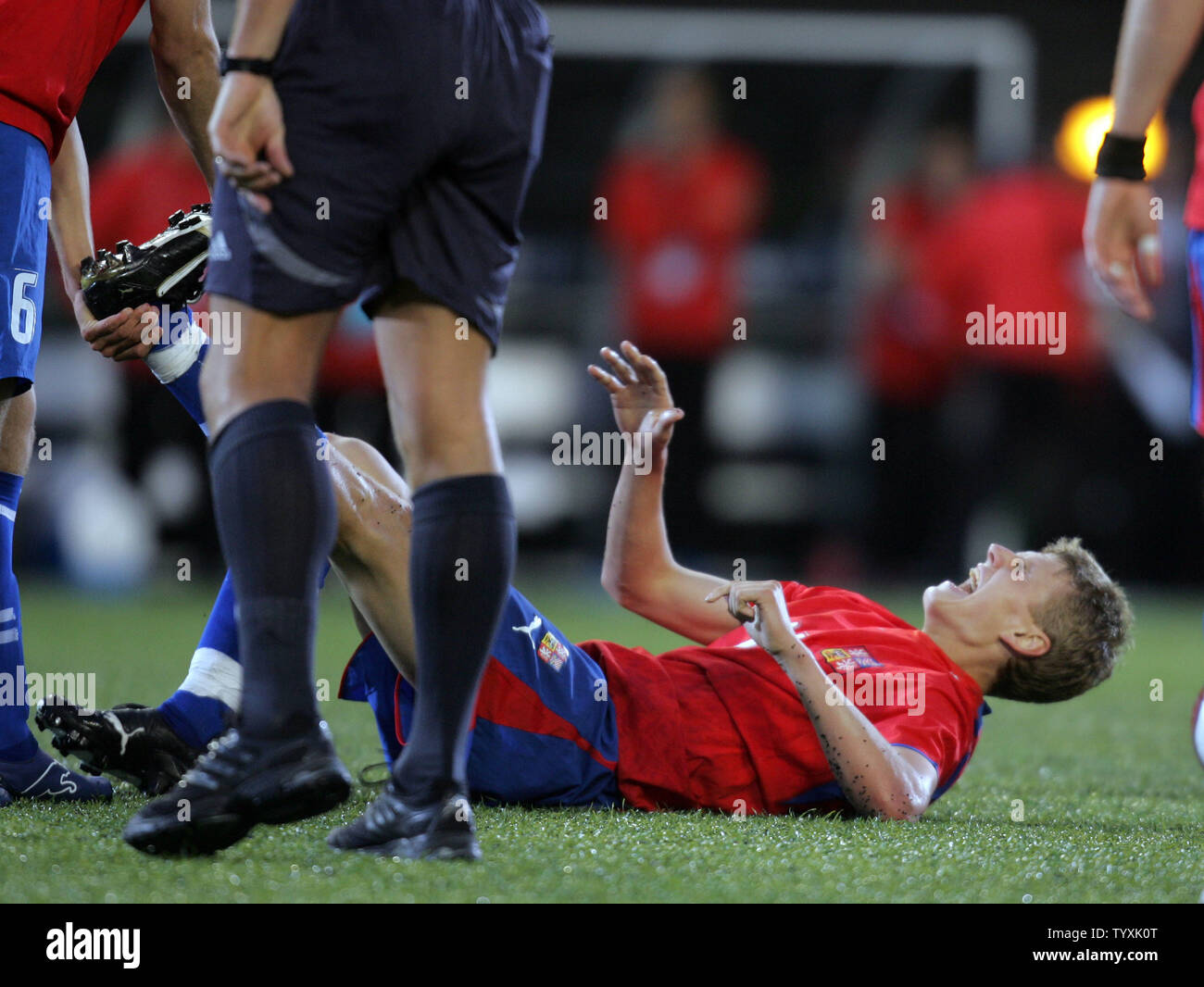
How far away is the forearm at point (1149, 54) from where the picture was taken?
1.58 meters

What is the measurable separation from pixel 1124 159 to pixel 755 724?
1031 millimetres

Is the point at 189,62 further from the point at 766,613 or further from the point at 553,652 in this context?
the point at 766,613

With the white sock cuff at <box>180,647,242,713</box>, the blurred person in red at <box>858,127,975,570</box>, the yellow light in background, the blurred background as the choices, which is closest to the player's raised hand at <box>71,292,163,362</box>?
the white sock cuff at <box>180,647,242,713</box>

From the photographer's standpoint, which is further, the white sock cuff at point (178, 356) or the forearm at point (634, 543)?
the forearm at point (634, 543)

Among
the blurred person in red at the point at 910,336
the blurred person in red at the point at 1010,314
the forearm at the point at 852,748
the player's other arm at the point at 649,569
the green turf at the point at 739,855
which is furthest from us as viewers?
the blurred person in red at the point at 910,336

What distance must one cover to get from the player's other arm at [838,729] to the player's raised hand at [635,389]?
416 millimetres

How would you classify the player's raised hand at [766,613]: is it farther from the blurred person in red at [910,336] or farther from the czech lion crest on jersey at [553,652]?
the blurred person in red at [910,336]

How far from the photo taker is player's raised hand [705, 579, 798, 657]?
6.89 feet

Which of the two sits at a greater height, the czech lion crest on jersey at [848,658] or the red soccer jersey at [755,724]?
the czech lion crest on jersey at [848,658]

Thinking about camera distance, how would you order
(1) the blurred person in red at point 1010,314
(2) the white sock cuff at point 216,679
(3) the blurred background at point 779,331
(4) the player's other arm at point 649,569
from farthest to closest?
(3) the blurred background at point 779,331
(1) the blurred person in red at point 1010,314
(4) the player's other arm at point 649,569
(2) the white sock cuff at point 216,679

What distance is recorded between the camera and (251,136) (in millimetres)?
1604

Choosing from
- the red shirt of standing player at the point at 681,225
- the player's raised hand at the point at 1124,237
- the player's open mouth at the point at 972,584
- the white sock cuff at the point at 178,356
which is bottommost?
the player's open mouth at the point at 972,584

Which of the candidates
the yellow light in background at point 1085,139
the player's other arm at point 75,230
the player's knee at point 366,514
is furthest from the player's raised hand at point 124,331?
the yellow light in background at point 1085,139
